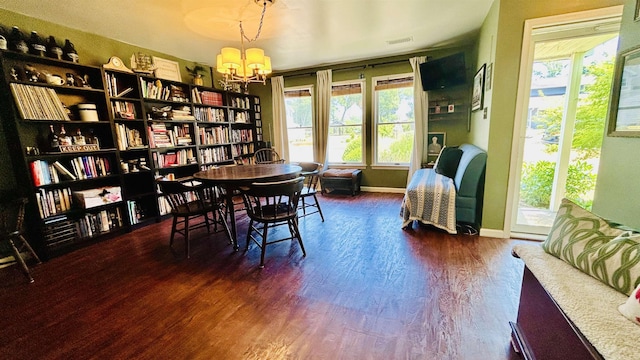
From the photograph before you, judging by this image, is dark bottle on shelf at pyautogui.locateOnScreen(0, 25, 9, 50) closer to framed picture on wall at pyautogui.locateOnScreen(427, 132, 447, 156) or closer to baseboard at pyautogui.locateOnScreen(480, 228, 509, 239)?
baseboard at pyautogui.locateOnScreen(480, 228, 509, 239)

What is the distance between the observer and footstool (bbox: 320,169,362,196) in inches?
182

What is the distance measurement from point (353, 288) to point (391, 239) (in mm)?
1023

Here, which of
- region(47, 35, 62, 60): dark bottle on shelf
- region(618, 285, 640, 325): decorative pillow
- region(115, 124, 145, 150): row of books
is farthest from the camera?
region(115, 124, 145, 150): row of books

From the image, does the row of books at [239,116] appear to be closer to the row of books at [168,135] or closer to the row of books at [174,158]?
the row of books at [168,135]

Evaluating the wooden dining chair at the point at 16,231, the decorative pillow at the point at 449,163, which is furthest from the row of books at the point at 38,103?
the decorative pillow at the point at 449,163

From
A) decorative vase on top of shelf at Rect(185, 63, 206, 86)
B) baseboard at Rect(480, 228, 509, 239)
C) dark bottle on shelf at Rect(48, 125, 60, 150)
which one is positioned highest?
decorative vase on top of shelf at Rect(185, 63, 206, 86)

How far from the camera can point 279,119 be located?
210 inches

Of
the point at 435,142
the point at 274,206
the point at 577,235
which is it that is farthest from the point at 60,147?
the point at 435,142

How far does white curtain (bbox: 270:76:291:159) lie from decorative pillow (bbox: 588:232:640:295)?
4.89 metres

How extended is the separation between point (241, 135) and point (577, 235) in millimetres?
4982

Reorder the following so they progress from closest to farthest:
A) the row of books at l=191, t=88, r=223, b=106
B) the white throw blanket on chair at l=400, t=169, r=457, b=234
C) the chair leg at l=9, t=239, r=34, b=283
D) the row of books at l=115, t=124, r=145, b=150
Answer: the chair leg at l=9, t=239, r=34, b=283
the white throw blanket on chair at l=400, t=169, r=457, b=234
the row of books at l=115, t=124, r=145, b=150
the row of books at l=191, t=88, r=223, b=106

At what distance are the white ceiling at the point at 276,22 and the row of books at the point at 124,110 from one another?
862mm

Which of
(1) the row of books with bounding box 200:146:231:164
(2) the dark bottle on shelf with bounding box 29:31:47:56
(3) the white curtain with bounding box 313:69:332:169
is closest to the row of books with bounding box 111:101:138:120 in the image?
(2) the dark bottle on shelf with bounding box 29:31:47:56

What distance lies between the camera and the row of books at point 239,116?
4857 millimetres
